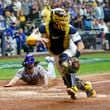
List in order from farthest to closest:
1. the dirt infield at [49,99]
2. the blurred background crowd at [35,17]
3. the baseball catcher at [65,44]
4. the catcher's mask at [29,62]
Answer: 1. the blurred background crowd at [35,17]
2. the catcher's mask at [29,62]
3. the baseball catcher at [65,44]
4. the dirt infield at [49,99]

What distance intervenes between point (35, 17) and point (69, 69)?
57.6 feet

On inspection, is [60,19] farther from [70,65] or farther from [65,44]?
[70,65]

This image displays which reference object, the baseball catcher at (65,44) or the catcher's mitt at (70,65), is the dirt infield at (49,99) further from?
the catcher's mitt at (70,65)

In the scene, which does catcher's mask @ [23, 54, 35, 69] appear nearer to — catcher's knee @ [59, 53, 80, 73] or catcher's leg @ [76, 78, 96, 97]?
catcher's leg @ [76, 78, 96, 97]

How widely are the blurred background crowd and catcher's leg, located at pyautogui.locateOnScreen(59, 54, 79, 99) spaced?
41.6 feet

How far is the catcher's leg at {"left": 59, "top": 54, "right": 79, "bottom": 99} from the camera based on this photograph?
8719 mm

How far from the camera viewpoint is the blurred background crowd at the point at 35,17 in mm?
23344

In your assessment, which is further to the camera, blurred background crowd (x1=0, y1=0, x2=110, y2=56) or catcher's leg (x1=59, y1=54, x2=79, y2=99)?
blurred background crowd (x1=0, y1=0, x2=110, y2=56)

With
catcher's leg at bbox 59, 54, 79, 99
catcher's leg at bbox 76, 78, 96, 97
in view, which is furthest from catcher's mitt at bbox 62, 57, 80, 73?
catcher's leg at bbox 76, 78, 96, 97

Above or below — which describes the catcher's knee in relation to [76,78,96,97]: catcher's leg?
above

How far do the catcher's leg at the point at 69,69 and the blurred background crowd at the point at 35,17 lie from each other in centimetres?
1267

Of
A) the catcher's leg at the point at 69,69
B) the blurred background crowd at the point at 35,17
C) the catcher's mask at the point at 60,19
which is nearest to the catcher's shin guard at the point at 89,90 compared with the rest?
the catcher's leg at the point at 69,69

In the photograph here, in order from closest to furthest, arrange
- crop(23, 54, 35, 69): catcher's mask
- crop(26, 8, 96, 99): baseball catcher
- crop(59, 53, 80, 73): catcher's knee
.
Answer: crop(59, 53, 80, 73): catcher's knee → crop(26, 8, 96, 99): baseball catcher → crop(23, 54, 35, 69): catcher's mask

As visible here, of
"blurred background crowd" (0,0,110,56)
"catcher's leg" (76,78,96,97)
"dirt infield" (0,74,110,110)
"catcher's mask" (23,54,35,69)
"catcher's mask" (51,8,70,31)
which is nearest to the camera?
"dirt infield" (0,74,110,110)
